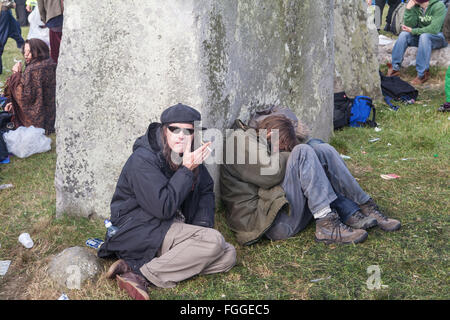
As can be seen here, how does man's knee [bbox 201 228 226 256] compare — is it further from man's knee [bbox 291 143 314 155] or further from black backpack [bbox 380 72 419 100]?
black backpack [bbox 380 72 419 100]

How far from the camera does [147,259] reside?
3580mm

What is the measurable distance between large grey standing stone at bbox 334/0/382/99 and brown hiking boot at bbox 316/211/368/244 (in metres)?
4.15

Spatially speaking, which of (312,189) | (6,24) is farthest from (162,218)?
(6,24)

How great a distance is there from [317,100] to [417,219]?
1840 mm

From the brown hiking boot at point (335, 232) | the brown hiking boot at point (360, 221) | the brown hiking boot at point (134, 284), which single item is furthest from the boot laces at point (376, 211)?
the brown hiking boot at point (134, 284)

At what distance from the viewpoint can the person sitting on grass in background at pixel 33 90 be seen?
6926 mm

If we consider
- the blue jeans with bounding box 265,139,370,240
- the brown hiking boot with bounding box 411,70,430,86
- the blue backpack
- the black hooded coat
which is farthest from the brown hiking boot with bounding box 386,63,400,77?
the black hooded coat

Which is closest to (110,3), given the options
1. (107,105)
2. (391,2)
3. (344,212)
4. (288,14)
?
(107,105)

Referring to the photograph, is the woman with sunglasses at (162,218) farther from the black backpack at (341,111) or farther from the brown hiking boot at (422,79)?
the brown hiking boot at (422,79)

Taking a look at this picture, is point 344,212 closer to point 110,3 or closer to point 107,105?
point 107,105

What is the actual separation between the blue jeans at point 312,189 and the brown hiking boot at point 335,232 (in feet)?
0.37

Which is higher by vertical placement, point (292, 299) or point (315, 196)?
point (315, 196)

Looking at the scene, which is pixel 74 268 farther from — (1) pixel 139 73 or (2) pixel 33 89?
(2) pixel 33 89

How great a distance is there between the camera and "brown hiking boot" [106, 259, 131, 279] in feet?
11.5
